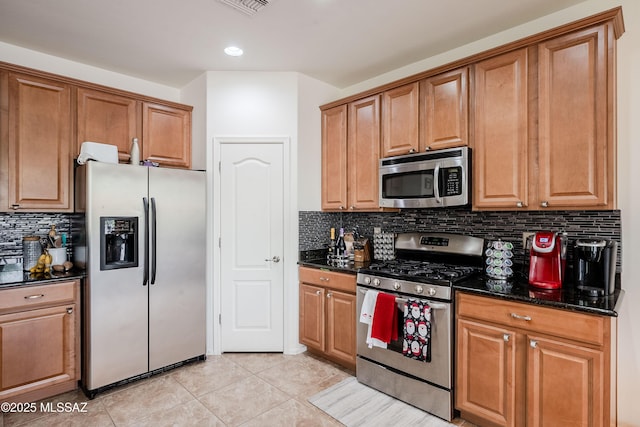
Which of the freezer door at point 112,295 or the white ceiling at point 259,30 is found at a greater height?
the white ceiling at point 259,30

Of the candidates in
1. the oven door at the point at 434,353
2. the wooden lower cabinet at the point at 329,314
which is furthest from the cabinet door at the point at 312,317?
the oven door at the point at 434,353

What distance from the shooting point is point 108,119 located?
9.99 ft

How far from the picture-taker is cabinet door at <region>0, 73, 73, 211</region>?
2586mm

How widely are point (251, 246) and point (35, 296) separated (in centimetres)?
164

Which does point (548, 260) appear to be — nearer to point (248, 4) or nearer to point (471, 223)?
point (471, 223)

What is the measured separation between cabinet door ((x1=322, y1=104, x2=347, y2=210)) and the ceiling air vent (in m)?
1.26

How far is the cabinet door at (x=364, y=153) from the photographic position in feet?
10.1

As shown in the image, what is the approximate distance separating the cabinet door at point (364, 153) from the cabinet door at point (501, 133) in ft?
2.85

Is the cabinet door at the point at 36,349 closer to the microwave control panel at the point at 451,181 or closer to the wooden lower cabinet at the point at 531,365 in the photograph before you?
the wooden lower cabinet at the point at 531,365

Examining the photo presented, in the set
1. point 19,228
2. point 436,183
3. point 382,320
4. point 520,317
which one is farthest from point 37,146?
point 520,317

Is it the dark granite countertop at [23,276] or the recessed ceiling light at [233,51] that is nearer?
the dark granite countertop at [23,276]

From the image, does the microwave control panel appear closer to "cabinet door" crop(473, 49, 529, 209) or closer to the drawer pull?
"cabinet door" crop(473, 49, 529, 209)

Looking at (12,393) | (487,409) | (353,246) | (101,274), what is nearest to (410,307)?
(487,409)

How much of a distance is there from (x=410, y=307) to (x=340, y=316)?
31.1 inches
